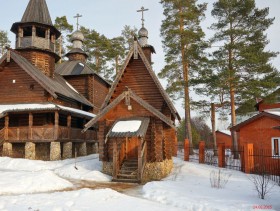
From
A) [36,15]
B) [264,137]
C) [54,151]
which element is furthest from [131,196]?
[36,15]

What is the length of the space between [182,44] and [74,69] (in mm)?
12471

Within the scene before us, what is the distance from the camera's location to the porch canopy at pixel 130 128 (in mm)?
12356

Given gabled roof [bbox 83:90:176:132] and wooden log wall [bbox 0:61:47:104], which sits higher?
wooden log wall [bbox 0:61:47:104]

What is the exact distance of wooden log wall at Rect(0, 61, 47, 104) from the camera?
833 inches

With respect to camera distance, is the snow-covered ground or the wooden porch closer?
the snow-covered ground

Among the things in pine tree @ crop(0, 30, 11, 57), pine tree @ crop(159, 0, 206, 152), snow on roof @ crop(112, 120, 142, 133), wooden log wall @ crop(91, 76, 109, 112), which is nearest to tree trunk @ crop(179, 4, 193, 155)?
pine tree @ crop(159, 0, 206, 152)

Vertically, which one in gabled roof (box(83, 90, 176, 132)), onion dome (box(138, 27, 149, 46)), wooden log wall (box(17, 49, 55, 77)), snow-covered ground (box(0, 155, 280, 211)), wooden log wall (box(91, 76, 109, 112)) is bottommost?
snow-covered ground (box(0, 155, 280, 211))

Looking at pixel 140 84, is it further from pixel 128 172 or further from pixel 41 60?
pixel 41 60

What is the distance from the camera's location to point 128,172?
44.1 ft

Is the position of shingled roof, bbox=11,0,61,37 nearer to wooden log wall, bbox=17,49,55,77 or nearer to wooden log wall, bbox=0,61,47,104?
wooden log wall, bbox=17,49,55,77

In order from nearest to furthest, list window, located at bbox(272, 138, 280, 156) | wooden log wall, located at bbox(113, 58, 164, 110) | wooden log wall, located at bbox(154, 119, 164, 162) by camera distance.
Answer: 1. wooden log wall, located at bbox(154, 119, 164, 162)
2. wooden log wall, located at bbox(113, 58, 164, 110)
3. window, located at bbox(272, 138, 280, 156)

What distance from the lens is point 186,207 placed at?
7.82 metres

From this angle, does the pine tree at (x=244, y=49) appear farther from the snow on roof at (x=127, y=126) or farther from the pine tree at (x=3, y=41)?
the pine tree at (x=3, y=41)

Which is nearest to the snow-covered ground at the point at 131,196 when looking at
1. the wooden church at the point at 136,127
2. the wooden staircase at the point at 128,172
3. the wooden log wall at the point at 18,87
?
the wooden staircase at the point at 128,172
